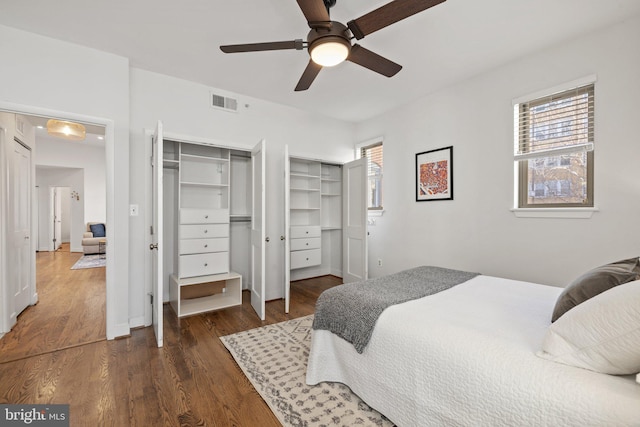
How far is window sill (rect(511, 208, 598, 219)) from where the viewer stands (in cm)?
241

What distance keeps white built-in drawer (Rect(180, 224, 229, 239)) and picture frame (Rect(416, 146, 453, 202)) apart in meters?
2.62

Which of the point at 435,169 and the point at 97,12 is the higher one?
the point at 97,12

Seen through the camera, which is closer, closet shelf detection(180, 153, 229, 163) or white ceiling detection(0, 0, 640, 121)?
white ceiling detection(0, 0, 640, 121)

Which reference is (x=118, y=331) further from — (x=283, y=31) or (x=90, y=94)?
(x=283, y=31)

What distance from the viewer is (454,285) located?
214 cm

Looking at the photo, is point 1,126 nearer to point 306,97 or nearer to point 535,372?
point 306,97

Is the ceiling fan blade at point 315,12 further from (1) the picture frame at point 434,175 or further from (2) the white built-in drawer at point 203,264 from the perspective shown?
(2) the white built-in drawer at point 203,264

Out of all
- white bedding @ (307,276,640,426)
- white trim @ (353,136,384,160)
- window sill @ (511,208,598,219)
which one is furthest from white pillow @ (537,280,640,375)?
white trim @ (353,136,384,160)

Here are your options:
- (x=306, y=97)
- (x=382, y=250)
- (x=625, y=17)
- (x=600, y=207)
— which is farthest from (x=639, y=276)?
(x=306, y=97)

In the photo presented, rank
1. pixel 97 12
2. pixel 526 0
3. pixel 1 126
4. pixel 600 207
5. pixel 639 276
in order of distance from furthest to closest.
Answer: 1. pixel 1 126
2. pixel 600 207
3. pixel 97 12
4. pixel 526 0
5. pixel 639 276

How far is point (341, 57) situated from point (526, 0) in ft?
4.77

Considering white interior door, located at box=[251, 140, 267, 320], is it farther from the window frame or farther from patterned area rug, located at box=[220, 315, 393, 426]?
the window frame

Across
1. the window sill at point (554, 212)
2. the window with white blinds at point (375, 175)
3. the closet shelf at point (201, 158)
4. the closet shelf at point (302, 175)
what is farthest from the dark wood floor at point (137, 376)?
the window sill at point (554, 212)

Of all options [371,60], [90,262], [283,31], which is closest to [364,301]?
[371,60]
